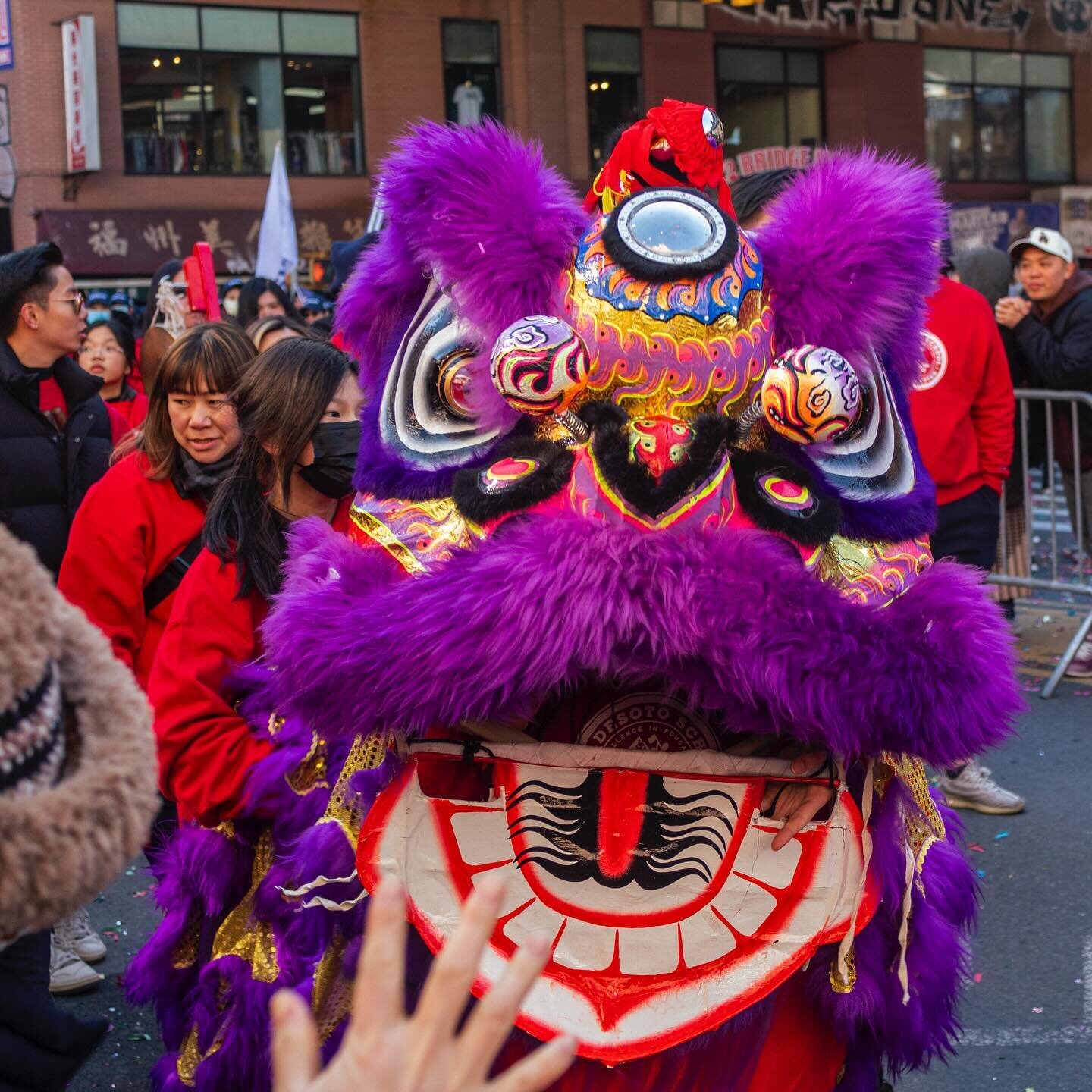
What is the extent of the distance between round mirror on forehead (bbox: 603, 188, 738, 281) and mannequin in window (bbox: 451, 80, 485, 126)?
2163cm

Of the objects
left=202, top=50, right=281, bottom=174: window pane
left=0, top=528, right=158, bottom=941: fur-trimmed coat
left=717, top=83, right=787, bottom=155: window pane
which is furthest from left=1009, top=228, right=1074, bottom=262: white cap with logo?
left=717, top=83, right=787, bottom=155: window pane

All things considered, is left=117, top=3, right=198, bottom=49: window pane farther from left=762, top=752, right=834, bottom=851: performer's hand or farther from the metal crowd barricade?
left=762, top=752, right=834, bottom=851: performer's hand

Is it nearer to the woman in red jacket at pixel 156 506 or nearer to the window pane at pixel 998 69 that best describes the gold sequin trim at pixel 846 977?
the woman in red jacket at pixel 156 506

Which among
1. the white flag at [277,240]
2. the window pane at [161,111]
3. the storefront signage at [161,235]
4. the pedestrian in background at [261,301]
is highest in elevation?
the window pane at [161,111]

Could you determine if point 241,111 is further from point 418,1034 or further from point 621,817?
point 418,1034

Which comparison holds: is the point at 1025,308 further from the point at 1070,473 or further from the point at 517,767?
the point at 517,767

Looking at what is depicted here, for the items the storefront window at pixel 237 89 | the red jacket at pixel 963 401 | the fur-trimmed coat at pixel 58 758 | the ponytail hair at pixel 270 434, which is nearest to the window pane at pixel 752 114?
the storefront window at pixel 237 89

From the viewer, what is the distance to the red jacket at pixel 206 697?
9.61 feet

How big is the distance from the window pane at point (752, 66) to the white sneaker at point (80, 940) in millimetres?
23398

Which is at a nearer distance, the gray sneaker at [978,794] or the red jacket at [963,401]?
the gray sneaker at [978,794]

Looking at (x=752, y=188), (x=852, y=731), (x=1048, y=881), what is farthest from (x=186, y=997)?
(x=1048, y=881)

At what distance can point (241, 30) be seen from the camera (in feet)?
72.9

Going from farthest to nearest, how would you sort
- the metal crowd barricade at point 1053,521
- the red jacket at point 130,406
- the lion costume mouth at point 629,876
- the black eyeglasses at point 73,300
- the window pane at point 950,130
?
the window pane at point 950,130
the metal crowd barricade at point 1053,521
the red jacket at point 130,406
the black eyeglasses at point 73,300
the lion costume mouth at point 629,876

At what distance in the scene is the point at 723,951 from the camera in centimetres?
239
